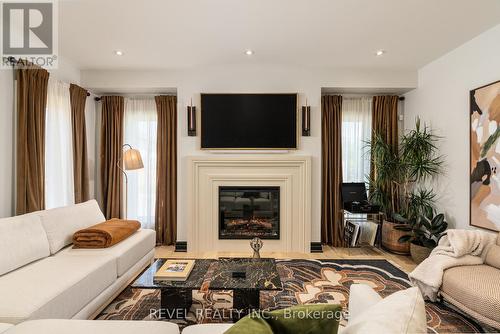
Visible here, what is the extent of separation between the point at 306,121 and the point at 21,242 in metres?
3.41

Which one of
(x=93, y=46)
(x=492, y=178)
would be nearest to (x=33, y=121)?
(x=93, y=46)

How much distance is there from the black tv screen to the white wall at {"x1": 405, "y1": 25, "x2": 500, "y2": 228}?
1.88 meters

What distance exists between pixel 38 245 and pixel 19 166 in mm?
993

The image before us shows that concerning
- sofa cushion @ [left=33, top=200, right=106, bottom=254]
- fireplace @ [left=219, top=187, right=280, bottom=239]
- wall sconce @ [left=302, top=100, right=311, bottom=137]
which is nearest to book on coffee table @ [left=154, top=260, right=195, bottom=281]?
sofa cushion @ [left=33, top=200, right=106, bottom=254]

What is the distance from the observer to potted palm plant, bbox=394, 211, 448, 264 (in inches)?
128

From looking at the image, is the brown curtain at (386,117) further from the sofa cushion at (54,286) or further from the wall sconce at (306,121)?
the sofa cushion at (54,286)

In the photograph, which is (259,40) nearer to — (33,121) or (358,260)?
(33,121)

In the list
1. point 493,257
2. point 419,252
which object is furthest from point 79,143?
point 493,257

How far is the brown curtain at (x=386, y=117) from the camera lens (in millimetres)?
4211

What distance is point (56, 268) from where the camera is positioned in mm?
2059

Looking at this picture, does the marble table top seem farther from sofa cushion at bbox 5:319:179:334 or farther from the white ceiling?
the white ceiling

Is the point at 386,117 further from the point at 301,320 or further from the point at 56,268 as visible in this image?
the point at 56,268

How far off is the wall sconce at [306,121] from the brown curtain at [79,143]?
317 centimetres

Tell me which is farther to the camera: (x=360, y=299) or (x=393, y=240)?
(x=393, y=240)
